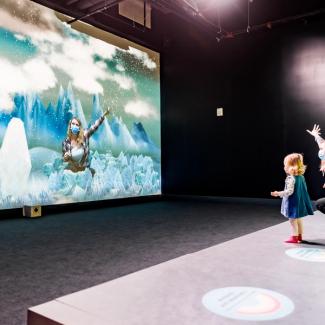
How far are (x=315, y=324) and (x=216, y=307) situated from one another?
0.40 meters

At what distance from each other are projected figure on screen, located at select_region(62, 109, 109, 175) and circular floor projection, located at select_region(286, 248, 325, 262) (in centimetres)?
437

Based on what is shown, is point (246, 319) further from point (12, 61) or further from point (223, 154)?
point (223, 154)

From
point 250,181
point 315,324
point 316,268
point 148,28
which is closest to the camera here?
point 315,324

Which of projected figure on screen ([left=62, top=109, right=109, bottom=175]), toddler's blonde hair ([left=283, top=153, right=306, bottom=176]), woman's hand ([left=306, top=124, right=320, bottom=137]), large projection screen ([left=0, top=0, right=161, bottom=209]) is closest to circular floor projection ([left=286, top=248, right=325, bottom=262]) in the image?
toddler's blonde hair ([left=283, top=153, right=306, bottom=176])

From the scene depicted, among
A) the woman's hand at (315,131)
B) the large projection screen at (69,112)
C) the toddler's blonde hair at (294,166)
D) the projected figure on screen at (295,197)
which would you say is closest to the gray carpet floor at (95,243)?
the large projection screen at (69,112)

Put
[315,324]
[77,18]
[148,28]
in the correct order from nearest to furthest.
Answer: [315,324]
[77,18]
[148,28]

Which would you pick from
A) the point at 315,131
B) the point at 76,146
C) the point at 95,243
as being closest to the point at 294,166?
the point at 95,243

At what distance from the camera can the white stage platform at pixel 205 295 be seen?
1395mm

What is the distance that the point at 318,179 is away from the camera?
19.7ft

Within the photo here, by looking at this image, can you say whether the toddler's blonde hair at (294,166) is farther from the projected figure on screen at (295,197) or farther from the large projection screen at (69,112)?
the large projection screen at (69,112)

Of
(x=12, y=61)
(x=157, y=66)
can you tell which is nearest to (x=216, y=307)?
(x=12, y=61)

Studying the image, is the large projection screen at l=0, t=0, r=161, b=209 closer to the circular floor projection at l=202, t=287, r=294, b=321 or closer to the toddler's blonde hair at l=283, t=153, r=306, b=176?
the toddler's blonde hair at l=283, t=153, r=306, b=176

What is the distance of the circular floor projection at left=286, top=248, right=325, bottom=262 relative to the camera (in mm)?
2258

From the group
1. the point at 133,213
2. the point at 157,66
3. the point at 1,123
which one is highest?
the point at 157,66
